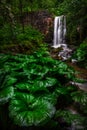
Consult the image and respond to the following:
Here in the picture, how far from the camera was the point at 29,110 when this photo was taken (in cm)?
368

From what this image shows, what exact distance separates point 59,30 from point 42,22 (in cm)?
154

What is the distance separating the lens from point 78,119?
3.67 metres

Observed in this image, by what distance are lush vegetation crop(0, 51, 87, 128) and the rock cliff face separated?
10540 millimetres

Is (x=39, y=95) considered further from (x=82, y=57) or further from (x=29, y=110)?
(x=82, y=57)

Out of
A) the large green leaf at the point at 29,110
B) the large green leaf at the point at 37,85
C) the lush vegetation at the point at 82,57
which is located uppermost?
the large green leaf at the point at 37,85

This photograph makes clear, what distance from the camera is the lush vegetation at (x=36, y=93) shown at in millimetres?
3551

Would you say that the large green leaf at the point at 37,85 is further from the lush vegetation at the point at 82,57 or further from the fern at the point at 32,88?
the lush vegetation at the point at 82,57

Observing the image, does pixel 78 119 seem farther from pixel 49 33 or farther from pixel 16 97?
pixel 49 33

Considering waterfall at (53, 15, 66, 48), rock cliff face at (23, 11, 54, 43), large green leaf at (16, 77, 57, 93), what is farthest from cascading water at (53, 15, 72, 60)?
large green leaf at (16, 77, 57, 93)

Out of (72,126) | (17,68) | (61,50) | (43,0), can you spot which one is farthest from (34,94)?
(43,0)

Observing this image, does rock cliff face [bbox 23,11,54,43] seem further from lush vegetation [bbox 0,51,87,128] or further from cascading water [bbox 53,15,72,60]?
lush vegetation [bbox 0,51,87,128]

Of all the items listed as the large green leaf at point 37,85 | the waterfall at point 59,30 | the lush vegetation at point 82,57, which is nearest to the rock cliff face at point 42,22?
the waterfall at point 59,30

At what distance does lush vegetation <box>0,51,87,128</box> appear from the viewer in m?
3.55

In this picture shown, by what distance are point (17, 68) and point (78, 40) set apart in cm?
954
